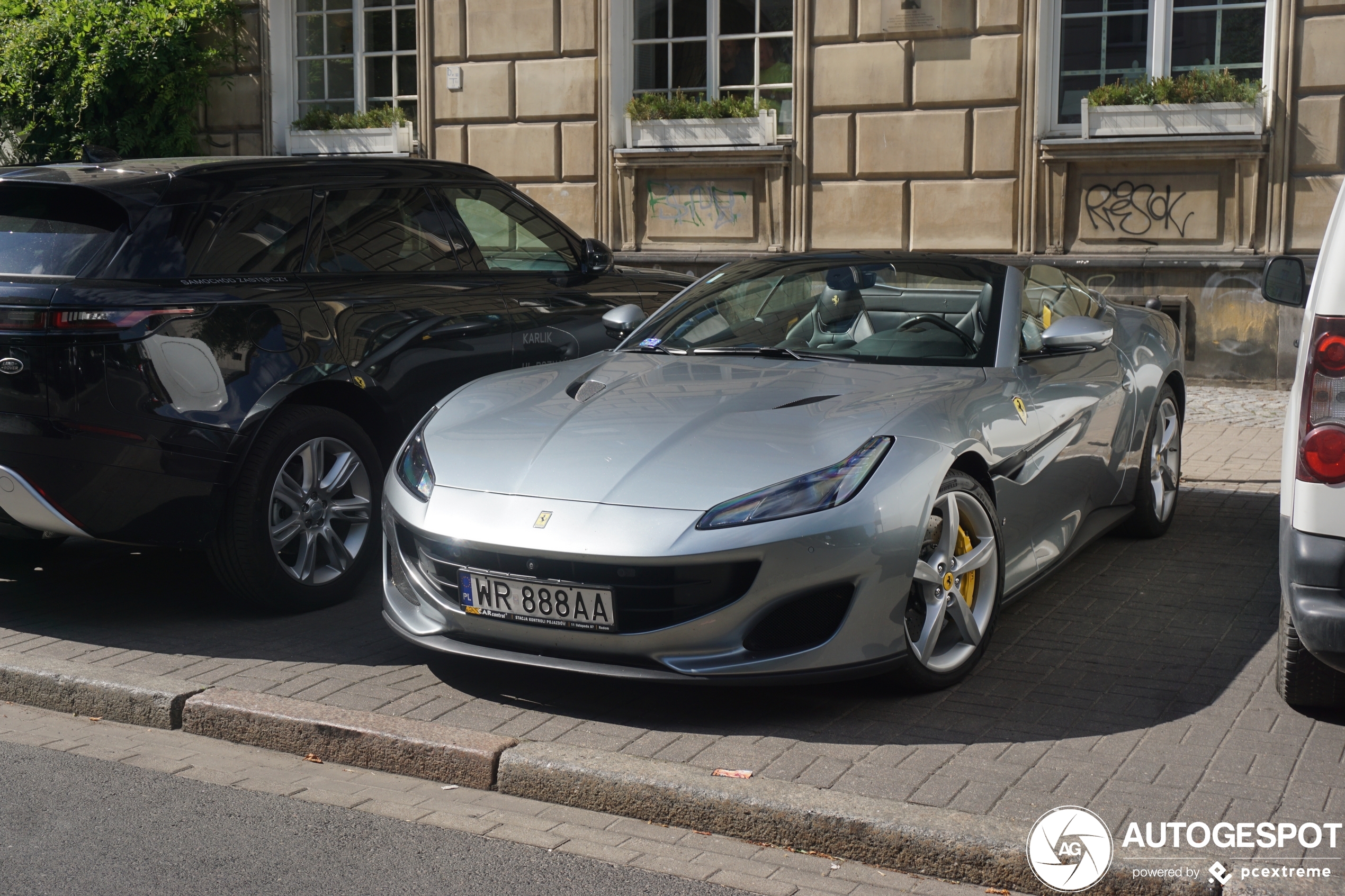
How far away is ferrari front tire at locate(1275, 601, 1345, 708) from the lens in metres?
4.09

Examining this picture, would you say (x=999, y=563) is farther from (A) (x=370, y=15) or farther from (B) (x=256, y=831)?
(A) (x=370, y=15)

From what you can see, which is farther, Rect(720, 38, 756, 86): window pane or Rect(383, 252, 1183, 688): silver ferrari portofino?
Rect(720, 38, 756, 86): window pane

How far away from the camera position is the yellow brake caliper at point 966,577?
14.8 ft

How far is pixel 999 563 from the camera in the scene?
15.1ft

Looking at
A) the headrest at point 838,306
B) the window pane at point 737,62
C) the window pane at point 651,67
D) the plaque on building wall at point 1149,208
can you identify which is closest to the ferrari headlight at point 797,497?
the headrest at point 838,306

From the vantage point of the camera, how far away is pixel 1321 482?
12.3 feet

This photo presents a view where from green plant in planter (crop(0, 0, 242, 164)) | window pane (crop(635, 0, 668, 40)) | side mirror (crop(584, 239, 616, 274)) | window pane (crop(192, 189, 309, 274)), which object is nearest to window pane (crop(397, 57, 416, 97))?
green plant in planter (crop(0, 0, 242, 164))

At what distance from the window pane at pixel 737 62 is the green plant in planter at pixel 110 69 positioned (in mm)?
5746

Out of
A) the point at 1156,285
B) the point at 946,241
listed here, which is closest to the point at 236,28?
the point at 946,241

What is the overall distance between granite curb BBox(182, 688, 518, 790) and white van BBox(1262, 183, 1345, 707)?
2.22 m

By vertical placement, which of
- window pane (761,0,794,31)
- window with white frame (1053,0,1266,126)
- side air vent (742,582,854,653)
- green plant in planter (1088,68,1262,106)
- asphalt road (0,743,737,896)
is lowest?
asphalt road (0,743,737,896)

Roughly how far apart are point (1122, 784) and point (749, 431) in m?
1.52

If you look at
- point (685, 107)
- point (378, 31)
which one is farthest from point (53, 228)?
point (378, 31)

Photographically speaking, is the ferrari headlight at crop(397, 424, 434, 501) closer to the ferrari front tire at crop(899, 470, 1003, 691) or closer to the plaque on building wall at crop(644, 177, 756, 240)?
the ferrari front tire at crop(899, 470, 1003, 691)
